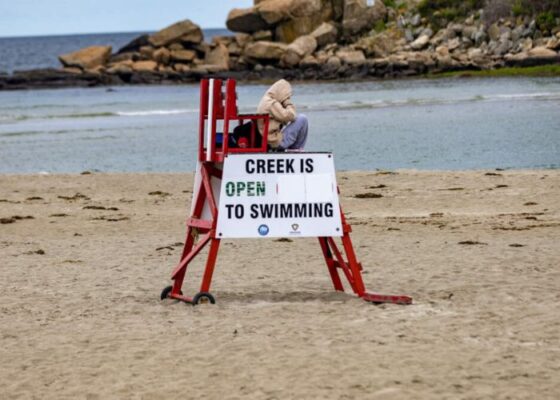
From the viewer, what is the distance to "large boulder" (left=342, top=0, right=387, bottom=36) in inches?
3027

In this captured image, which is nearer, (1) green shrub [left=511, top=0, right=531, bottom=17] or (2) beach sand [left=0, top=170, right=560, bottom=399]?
(2) beach sand [left=0, top=170, right=560, bottom=399]

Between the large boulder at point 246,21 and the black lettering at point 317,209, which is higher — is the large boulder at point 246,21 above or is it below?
below

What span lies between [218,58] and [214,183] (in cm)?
6613

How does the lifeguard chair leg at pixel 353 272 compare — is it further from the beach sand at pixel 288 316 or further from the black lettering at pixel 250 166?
the black lettering at pixel 250 166

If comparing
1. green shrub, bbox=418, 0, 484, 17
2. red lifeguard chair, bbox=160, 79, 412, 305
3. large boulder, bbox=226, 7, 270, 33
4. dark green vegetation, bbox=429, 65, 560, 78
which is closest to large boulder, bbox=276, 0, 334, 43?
large boulder, bbox=226, 7, 270, 33

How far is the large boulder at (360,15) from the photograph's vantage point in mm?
76875

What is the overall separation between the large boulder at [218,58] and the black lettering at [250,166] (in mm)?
64993

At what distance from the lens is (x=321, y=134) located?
3058 centimetres

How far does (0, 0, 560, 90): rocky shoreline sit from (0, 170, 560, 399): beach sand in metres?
51.0

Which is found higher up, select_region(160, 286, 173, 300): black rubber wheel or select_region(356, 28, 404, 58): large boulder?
select_region(160, 286, 173, 300): black rubber wheel

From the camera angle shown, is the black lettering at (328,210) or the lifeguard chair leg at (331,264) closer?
the black lettering at (328,210)

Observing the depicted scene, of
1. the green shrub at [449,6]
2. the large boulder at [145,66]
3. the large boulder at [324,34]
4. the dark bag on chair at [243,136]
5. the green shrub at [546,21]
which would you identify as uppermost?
the dark bag on chair at [243,136]

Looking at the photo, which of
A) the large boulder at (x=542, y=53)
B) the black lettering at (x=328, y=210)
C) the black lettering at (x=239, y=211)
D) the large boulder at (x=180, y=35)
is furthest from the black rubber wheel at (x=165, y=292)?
the large boulder at (x=180, y=35)

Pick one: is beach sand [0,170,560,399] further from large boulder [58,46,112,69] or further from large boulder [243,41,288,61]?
large boulder [58,46,112,69]
